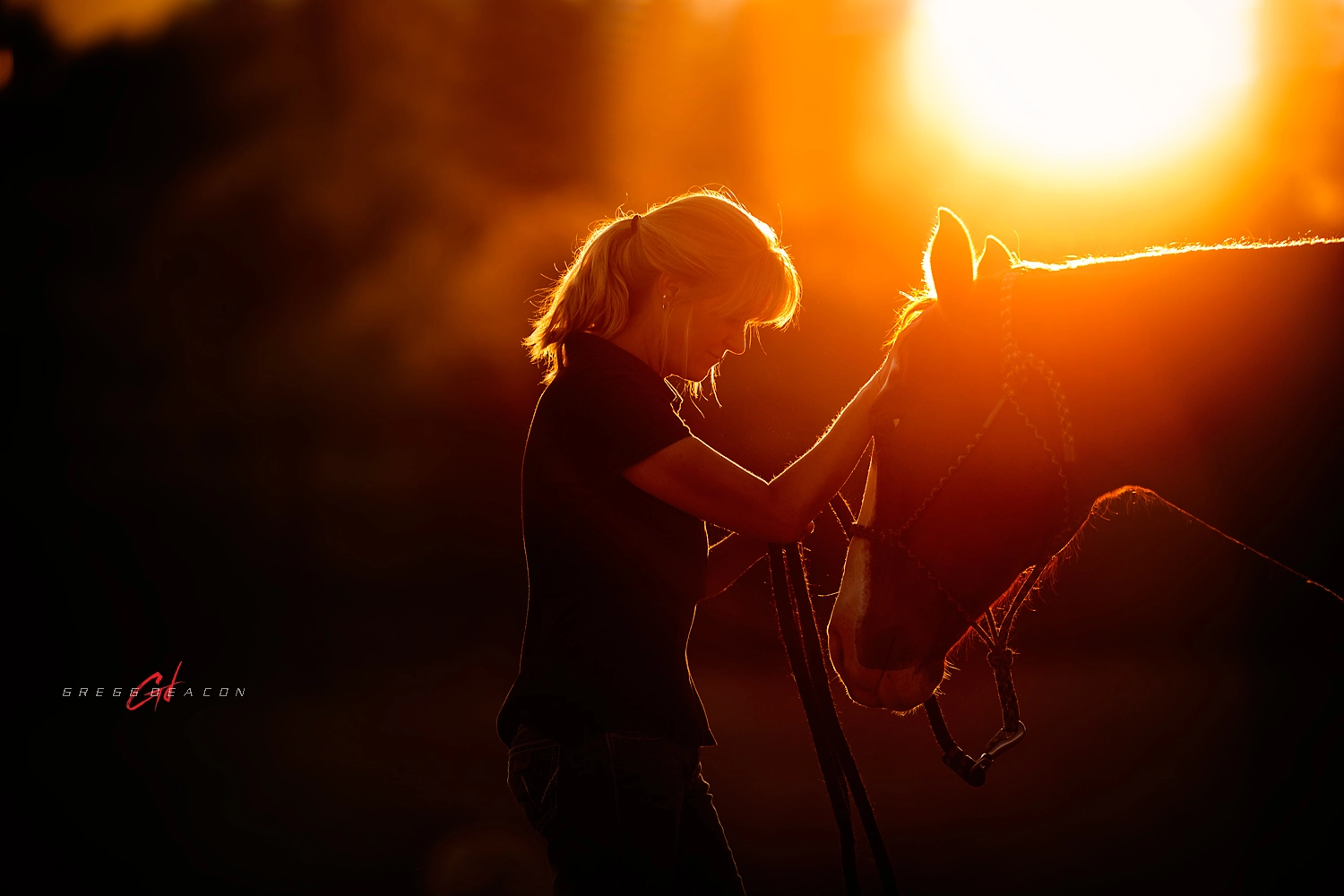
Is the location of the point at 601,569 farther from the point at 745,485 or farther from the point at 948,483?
the point at 948,483

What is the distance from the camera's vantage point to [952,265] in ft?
3.42

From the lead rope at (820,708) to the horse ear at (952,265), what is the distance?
0.38 meters

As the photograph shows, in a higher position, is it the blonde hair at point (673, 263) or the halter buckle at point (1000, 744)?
the blonde hair at point (673, 263)

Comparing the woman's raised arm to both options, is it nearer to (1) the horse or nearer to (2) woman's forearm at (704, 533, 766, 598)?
(1) the horse

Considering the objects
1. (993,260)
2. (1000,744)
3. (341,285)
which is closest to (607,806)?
(1000,744)

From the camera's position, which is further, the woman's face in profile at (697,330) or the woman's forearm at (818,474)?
the woman's face in profile at (697,330)

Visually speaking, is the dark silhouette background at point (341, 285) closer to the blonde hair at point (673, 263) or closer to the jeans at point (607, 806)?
the blonde hair at point (673, 263)

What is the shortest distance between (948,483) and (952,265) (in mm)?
261

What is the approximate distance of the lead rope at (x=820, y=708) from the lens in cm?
110

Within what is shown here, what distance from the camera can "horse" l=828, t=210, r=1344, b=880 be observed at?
38.8 inches
